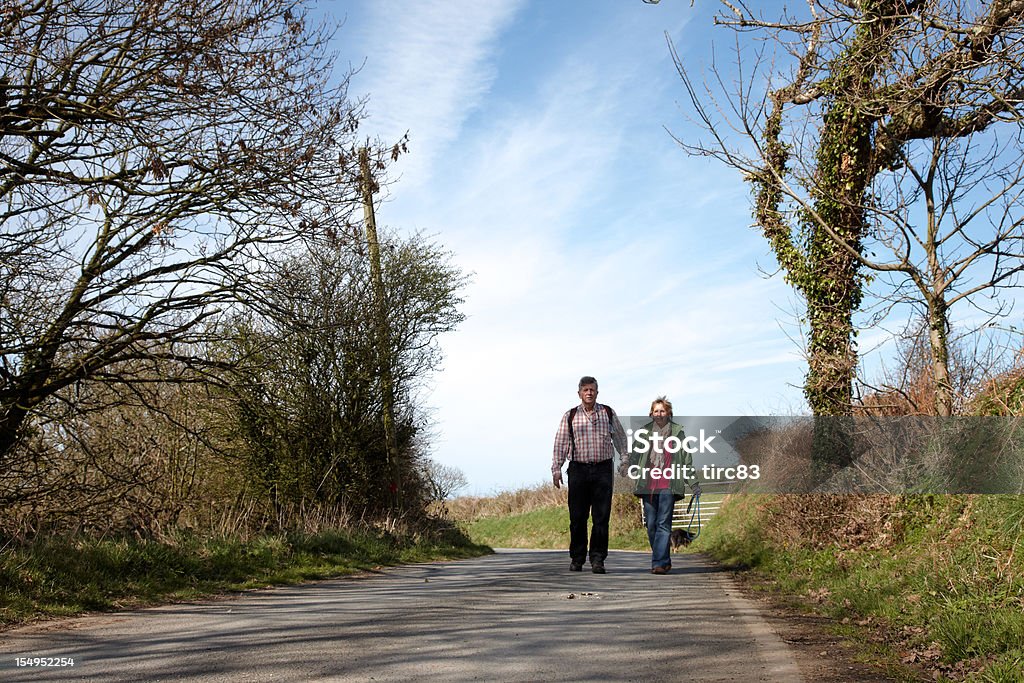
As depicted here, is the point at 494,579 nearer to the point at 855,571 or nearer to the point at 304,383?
the point at 855,571

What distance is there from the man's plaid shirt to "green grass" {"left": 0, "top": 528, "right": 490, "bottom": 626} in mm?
3571

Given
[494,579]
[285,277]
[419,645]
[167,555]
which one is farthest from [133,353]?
[419,645]

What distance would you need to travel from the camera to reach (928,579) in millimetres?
7598

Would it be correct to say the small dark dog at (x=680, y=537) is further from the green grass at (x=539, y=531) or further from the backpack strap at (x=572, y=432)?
the backpack strap at (x=572, y=432)

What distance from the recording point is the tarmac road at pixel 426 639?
5.30 metres

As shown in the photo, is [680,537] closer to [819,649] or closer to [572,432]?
[572,432]

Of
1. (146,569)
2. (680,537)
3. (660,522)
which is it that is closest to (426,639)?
(146,569)

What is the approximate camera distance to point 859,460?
11531 millimetres

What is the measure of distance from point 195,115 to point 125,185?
4.45ft

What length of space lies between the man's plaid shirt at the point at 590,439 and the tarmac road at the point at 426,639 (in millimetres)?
2288

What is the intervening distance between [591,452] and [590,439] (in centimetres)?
17

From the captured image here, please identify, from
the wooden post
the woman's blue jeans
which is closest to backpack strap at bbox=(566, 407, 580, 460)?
the woman's blue jeans

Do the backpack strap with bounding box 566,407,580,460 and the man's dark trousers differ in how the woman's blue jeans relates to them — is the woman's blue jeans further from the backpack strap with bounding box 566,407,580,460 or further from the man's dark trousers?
the backpack strap with bounding box 566,407,580,460

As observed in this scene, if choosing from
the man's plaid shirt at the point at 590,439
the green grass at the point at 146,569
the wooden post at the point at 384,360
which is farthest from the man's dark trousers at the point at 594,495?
the wooden post at the point at 384,360
